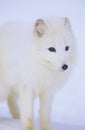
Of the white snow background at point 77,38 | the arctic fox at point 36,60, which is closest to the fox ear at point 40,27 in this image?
the arctic fox at point 36,60

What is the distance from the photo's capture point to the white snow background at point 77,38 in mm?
3176

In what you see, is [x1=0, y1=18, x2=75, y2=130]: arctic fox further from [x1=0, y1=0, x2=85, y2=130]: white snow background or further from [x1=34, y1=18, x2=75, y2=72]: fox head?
[x1=0, y1=0, x2=85, y2=130]: white snow background

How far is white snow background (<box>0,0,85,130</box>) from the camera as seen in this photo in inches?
125

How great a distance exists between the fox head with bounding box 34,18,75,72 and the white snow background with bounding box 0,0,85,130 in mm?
558

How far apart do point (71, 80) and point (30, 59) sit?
1.03m

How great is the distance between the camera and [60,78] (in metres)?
2.47

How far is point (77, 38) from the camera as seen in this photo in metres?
3.37

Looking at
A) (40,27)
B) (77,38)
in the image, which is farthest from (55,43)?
(77,38)

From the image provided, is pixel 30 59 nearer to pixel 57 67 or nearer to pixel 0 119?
pixel 57 67

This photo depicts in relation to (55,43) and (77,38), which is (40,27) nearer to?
(55,43)

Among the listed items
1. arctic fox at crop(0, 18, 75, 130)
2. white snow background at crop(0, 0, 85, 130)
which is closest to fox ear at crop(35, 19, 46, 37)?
arctic fox at crop(0, 18, 75, 130)

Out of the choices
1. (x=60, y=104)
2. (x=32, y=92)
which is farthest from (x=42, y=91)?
(x=60, y=104)

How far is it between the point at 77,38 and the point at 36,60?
3.48 ft

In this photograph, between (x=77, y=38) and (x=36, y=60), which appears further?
(x=77, y=38)
